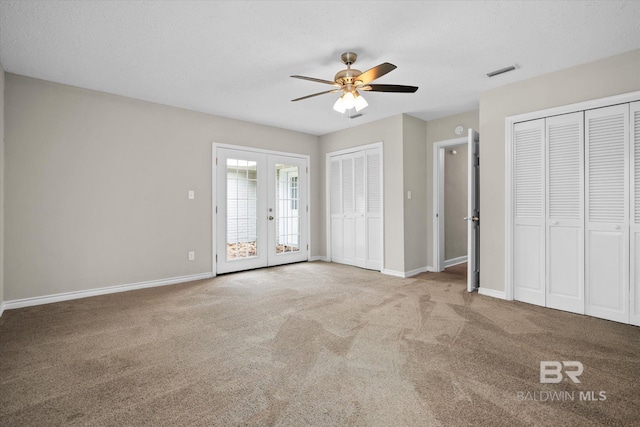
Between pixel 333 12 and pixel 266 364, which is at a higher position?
pixel 333 12

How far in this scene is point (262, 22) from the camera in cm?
251

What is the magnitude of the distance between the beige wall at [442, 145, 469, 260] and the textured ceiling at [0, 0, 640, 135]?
2213 millimetres

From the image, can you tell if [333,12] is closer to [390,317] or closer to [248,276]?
[390,317]

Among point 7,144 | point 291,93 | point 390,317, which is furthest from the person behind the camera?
point 291,93

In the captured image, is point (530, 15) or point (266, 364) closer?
point (266, 364)

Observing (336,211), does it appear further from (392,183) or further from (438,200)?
(438,200)

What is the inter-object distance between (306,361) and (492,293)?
9.06ft

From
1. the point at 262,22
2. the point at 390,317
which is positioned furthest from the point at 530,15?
the point at 390,317

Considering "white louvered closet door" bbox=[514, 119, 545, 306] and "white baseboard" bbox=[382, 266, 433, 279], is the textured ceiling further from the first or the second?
"white baseboard" bbox=[382, 266, 433, 279]

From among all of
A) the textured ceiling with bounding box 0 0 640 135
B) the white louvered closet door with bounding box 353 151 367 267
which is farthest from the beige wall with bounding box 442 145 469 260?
the textured ceiling with bounding box 0 0 640 135

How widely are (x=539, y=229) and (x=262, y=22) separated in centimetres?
357

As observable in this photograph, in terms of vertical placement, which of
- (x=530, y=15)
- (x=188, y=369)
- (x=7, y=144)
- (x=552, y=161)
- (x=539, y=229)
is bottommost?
(x=188, y=369)

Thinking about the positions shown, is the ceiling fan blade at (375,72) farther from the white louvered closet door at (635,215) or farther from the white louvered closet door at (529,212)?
the white louvered closet door at (635,215)

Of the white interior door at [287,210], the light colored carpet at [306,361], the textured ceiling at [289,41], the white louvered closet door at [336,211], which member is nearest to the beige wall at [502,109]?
the textured ceiling at [289,41]
